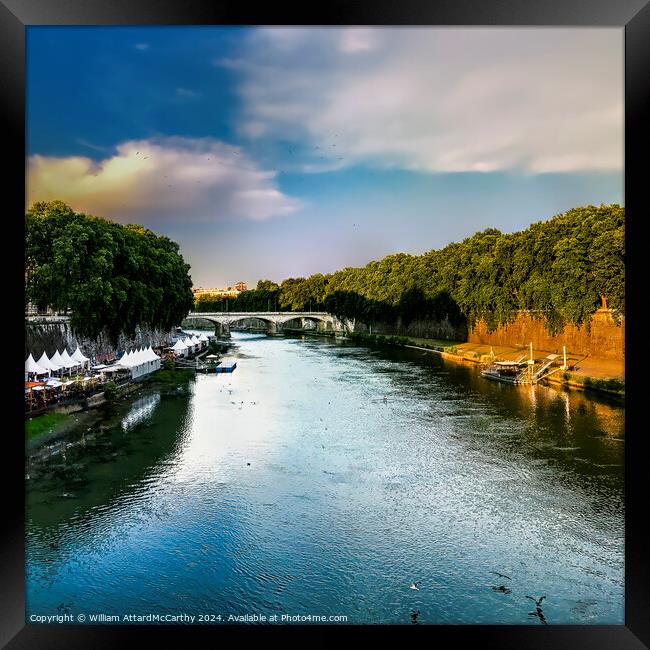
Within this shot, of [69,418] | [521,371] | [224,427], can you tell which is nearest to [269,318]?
[521,371]

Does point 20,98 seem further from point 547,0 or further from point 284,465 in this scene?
point 284,465

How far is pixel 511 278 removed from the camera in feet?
122

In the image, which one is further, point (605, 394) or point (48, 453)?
Answer: point (605, 394)

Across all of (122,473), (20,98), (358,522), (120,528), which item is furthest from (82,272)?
(20,98)

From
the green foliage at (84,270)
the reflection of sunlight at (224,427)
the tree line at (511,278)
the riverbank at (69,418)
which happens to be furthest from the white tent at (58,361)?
the tree line at (511,278)

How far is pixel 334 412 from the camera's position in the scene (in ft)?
69.6

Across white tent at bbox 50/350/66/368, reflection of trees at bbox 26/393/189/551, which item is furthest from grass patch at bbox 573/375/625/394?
white tent at bbox 50/350/66/368

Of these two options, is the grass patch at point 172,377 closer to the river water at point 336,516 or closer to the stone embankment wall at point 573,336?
the river water at point 336,516

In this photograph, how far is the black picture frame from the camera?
17.7 feet

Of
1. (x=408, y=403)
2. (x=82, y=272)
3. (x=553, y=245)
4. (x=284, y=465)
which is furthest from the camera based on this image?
(x=553, y=245)

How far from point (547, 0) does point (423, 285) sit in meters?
48.0

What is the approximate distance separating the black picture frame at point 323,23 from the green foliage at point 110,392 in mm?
17322

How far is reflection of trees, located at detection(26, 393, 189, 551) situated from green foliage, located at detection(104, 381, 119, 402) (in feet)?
8.58

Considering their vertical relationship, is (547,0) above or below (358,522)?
above
